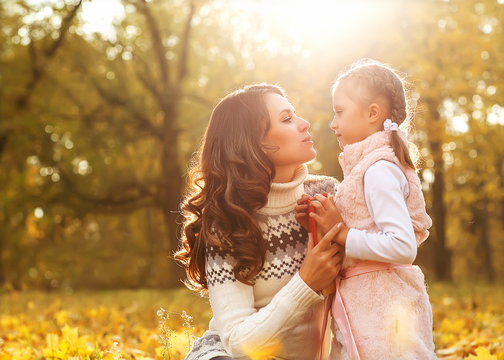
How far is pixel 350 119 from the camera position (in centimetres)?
265

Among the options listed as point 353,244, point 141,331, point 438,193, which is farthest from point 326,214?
point 438,193

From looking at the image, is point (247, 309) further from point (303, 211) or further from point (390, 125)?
point (390, 125)

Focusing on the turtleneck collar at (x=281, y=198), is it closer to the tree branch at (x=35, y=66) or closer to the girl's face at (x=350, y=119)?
the girl's face at (x=350, y=119)

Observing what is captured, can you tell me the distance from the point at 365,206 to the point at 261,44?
10.6m

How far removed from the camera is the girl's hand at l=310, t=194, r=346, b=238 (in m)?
2.56

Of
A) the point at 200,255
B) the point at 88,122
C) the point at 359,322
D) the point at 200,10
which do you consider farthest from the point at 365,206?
the point at 88,122

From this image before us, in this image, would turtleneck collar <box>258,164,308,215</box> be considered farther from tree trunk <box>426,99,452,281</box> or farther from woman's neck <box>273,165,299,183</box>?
tree trunk <box>426,99,452,281</box>

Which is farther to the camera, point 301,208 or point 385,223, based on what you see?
point 301,208

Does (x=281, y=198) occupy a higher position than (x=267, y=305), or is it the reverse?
(x=281, y=198)

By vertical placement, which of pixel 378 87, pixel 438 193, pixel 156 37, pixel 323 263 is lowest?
pixel 438 193

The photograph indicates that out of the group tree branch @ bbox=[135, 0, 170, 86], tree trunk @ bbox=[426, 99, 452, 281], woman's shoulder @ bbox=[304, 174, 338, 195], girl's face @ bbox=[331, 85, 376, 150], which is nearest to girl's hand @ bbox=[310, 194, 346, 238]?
girl's face @ bbox=[331, 85, 376, 150]

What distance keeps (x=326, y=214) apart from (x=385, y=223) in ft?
1.05

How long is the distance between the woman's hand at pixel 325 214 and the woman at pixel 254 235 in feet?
0.28

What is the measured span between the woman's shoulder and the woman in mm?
172
